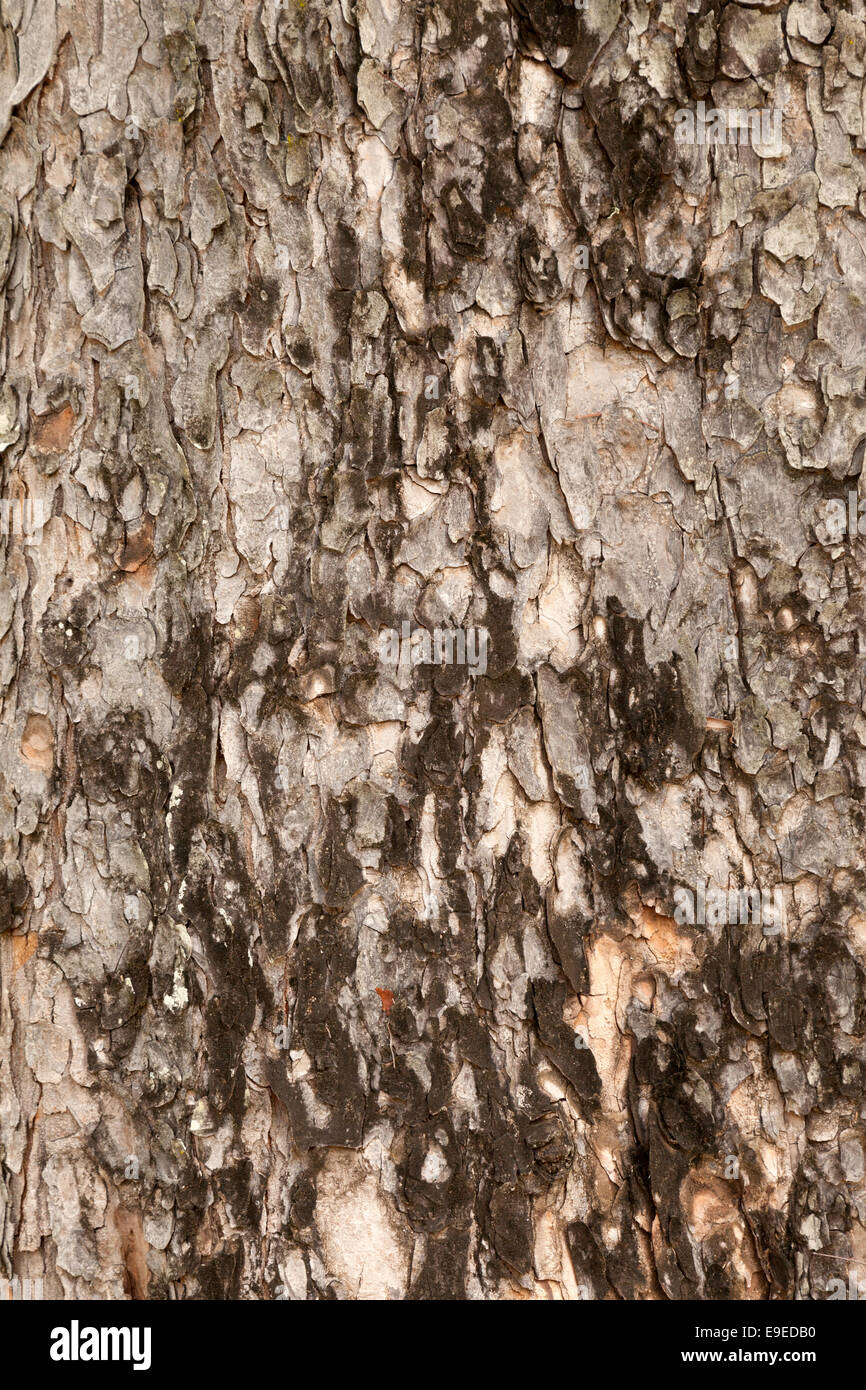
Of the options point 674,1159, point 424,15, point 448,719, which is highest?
point 424,15

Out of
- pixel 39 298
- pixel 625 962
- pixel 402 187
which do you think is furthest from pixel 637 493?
pixel 39 298

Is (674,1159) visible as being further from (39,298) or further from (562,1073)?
(39,298)

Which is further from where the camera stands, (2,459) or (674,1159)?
(2,459)

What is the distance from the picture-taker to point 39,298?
1.69m

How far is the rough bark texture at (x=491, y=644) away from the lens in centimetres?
160

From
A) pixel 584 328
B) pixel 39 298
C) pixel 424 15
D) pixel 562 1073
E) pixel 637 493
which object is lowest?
pixel 562 1073

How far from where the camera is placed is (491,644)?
1623mm

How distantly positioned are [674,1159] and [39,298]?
1.72 m

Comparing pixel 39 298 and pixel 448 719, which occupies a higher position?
pixel 39 298

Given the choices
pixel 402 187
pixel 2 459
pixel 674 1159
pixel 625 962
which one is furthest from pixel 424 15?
pixel 674 1159

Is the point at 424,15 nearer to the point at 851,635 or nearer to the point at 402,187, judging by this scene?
the point at 402,187

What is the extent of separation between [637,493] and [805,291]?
0.41m

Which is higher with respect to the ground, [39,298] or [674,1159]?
[39,298]

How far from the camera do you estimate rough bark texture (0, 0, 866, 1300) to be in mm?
1604
